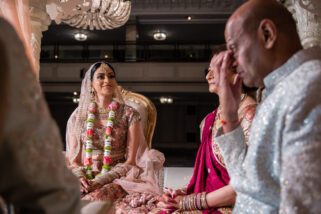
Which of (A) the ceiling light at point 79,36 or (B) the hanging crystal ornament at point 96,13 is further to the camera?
(A) the ceiling light at point 79,36

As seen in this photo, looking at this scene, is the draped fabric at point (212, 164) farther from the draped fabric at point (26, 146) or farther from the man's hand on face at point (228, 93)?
the draped fabric at point (26, 146)

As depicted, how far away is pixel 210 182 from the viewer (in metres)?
2.26

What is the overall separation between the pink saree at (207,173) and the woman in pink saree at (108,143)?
874 mm

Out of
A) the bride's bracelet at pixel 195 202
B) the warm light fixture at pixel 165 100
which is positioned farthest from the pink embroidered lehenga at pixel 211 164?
the warm light fixture at pixel 165 100

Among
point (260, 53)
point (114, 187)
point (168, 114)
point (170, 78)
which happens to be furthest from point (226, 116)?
point (168, 114)

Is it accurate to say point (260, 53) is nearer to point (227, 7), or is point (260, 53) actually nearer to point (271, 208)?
point (271, 208)

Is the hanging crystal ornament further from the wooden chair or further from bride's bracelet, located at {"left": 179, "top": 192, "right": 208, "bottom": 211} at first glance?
bride's bracelet, located at {"left": 179, "top": 192, "right": 208, "bottom": 211}

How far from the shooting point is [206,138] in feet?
7.84

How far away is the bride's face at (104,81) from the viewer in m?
3.57

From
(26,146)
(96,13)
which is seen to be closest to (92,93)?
(96,13)

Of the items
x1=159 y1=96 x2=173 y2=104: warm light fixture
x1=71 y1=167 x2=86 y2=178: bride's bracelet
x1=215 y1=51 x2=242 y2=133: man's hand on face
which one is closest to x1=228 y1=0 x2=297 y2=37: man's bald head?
x1=215 y1=51 x2=242 y2=133: man's hand on face

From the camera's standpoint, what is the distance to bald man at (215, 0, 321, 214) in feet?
3.36

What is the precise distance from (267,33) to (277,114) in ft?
0.75

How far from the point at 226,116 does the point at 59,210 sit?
0.81 metres
